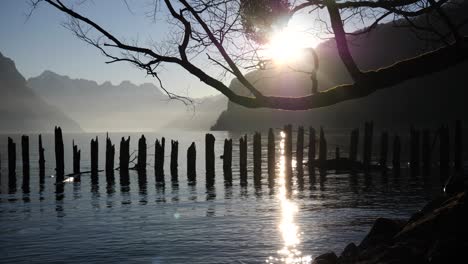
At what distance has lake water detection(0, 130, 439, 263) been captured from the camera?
1191cm

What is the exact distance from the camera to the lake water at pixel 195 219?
11.9 m

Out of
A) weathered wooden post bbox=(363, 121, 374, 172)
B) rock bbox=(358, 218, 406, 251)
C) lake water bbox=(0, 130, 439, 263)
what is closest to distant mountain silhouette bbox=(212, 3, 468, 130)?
weathered wooden post bbox=(363, 121, 374, 172)

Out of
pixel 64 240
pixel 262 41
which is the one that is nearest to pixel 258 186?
pixel 64 240

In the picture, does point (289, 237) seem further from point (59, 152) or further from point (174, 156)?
point (59, 152)

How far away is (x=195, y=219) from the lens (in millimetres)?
17109

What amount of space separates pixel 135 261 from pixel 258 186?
17667 mm

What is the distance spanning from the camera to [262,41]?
6398mm

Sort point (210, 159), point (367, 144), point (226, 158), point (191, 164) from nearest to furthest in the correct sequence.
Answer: point (191, 164), point (210, 159), point (367, 144), point (226, 158)

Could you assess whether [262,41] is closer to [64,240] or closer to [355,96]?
[355,96]

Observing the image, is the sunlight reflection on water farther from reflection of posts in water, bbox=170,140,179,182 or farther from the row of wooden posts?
reflection of posts in water, bbox=170,140,179,182

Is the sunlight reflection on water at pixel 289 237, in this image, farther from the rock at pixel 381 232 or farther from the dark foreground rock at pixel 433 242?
the dark foreground rock at pixel 433 242

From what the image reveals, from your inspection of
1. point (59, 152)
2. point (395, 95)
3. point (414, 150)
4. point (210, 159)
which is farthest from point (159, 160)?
point (395, 95)

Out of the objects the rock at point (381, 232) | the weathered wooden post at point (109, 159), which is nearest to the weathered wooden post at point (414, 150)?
the weathered wooden post at point (109, 159)

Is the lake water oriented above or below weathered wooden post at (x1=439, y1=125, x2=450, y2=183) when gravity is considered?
below
